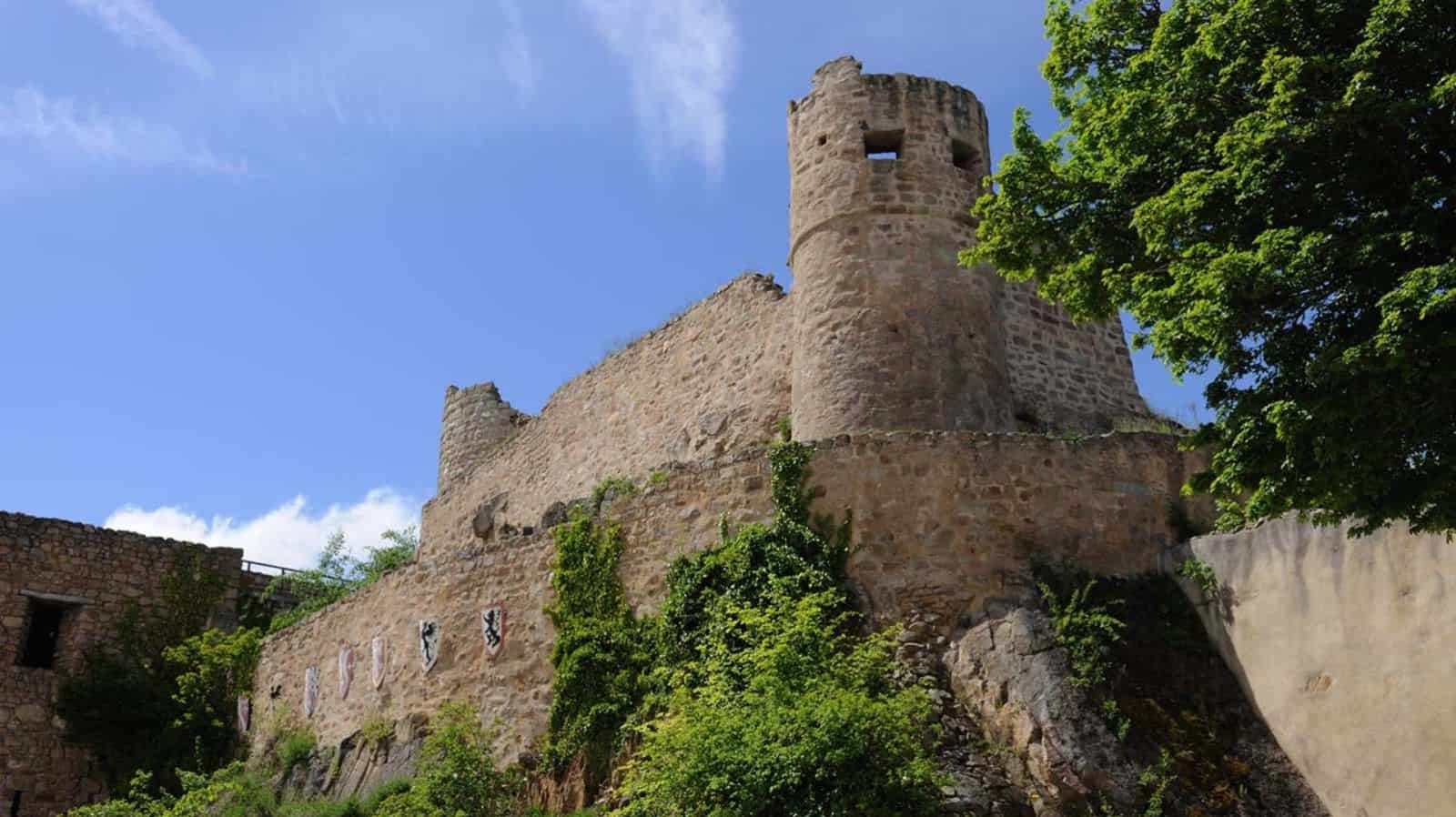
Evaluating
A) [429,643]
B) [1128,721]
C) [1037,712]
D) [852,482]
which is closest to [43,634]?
[429,643]

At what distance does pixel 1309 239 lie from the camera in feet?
33.0

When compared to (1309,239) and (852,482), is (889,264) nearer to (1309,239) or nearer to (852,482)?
(852,482)

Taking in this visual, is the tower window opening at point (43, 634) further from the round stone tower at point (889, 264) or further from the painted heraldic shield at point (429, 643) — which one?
the round stone tower at point (889, 264)

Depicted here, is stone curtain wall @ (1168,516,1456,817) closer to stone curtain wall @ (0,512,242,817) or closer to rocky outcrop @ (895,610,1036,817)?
rocky outcrop @ (895,610,1036,817)

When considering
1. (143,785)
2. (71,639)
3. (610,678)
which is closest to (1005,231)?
(610,678)

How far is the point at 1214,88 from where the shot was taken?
11.1 m

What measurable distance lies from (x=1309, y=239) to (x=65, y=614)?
21.1 m

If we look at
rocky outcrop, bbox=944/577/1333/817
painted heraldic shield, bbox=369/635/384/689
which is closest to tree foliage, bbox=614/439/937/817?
rocky outcrop, bbox=944/577/1333/817

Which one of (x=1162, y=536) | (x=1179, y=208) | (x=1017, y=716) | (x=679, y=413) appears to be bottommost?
(x=1017, y=716)

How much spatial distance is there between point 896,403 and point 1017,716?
4.44 m

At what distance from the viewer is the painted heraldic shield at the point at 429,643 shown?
18422 mm

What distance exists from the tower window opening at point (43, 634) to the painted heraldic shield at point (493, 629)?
33.0ft

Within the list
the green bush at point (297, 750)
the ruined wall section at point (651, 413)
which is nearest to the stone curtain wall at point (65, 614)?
the green bush at point (297, 750)

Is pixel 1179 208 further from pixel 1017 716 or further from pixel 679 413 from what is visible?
pixel 679 413
